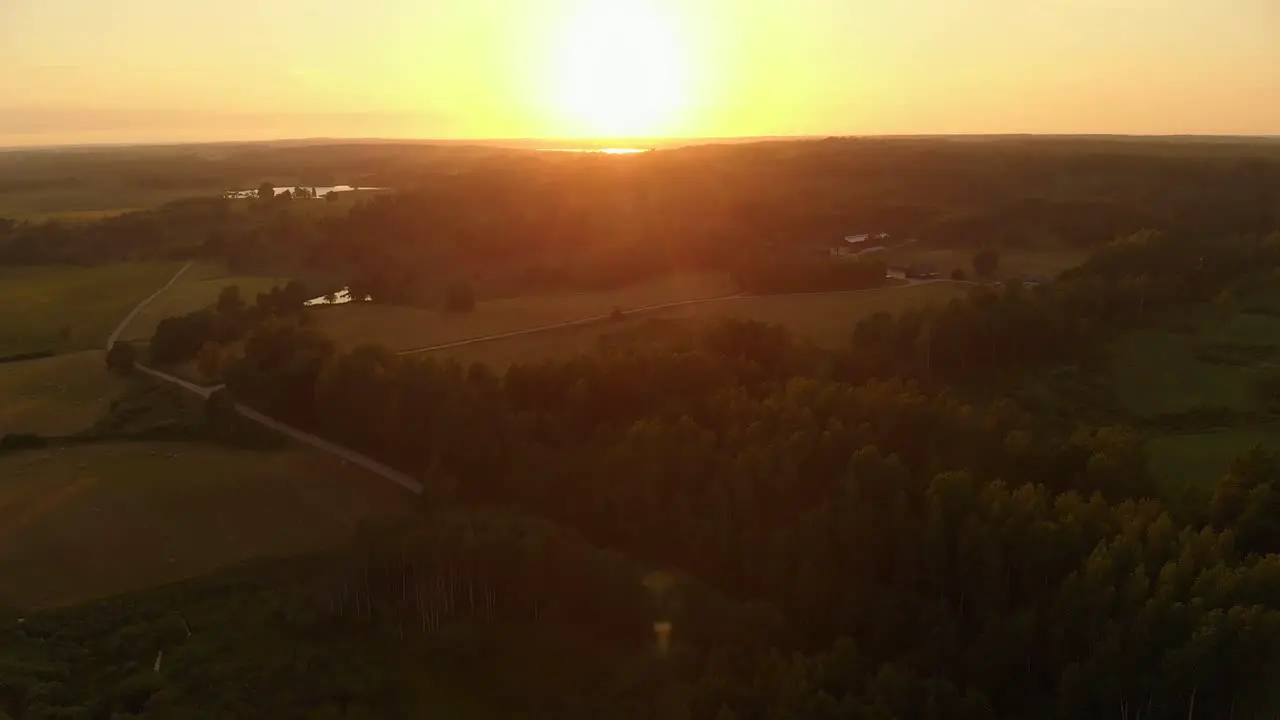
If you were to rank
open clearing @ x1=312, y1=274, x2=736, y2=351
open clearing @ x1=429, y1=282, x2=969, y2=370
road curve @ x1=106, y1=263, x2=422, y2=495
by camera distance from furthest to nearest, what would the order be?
1. open clearing @ x1=312, y1=274, x2=736, y2=351
2. open clearing @ x1=429, y1=282, x2=969, y2=370
3. road curve @ x1=106, y1=263, x2=422, y2=495

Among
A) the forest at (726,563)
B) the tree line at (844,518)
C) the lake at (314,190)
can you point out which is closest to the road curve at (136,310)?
the forest at (726,563)

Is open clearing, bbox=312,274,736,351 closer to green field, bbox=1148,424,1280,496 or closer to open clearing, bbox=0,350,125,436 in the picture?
open clearing, bbox=0,350,125,436

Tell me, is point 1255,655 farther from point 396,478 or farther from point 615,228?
point 615,228

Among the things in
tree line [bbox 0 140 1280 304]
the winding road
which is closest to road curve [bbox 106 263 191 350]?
the winding road

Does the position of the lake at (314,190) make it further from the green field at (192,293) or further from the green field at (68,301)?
the green field at (192,293)

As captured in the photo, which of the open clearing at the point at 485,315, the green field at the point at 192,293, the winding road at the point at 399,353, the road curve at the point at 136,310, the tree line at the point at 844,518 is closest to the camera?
the tree line at the point at 844,518

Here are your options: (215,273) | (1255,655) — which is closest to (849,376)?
(1255,655)

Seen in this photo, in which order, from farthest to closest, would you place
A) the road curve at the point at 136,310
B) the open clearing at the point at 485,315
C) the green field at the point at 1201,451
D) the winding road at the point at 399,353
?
the road curve at the point at 136,310
the open clearing at the point at 485,315
the winding road at the point at 399,353
the green field at the point at 1201,451
